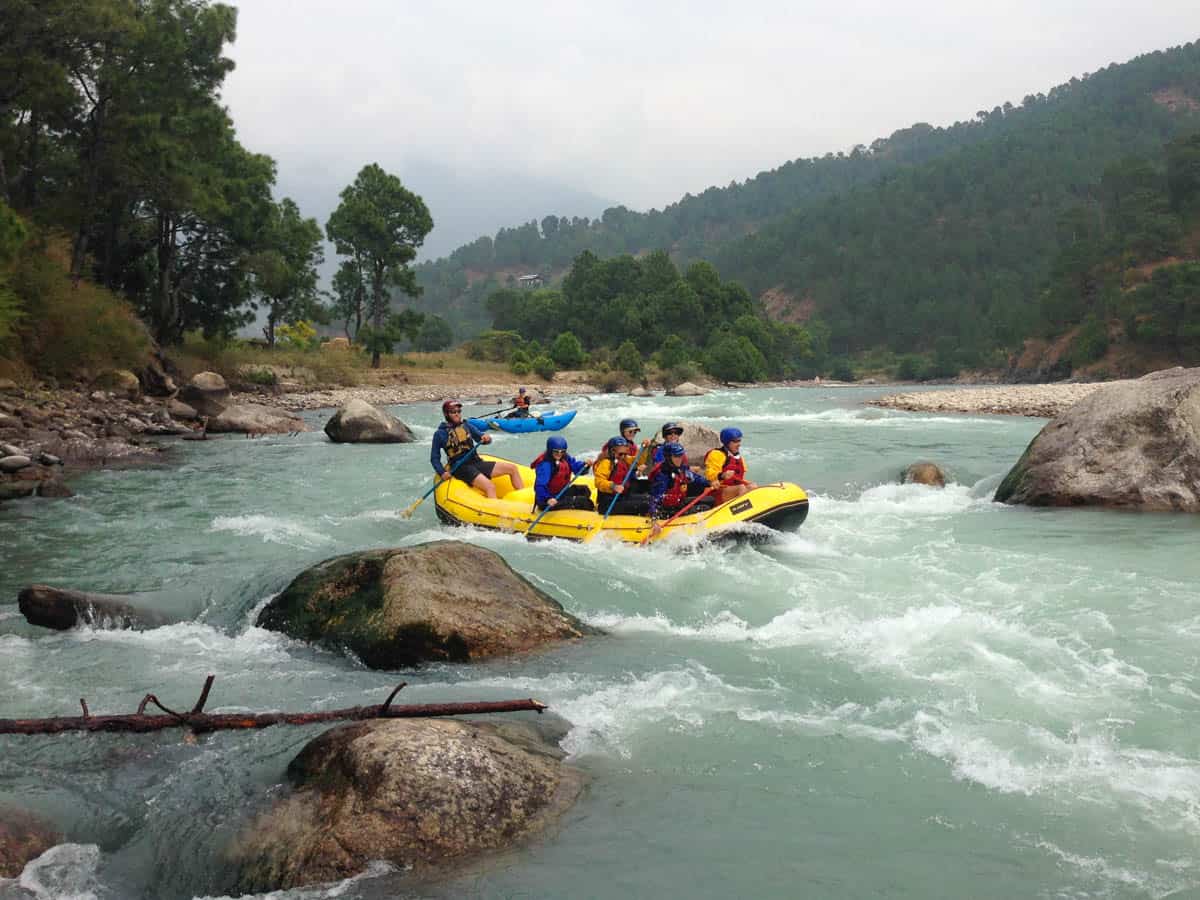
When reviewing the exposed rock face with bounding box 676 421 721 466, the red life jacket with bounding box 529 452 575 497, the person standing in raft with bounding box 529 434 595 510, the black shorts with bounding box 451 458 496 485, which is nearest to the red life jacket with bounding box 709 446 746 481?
the person standing in raft with bounding box 529 434 595 510

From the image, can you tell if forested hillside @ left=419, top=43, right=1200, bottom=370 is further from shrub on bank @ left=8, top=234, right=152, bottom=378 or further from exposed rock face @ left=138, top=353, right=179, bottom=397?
shrub on bank @ left=8, top=234, right=152, bottom=378

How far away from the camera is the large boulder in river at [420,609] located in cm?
564

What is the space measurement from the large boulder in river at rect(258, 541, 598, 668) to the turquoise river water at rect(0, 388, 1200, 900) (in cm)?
19

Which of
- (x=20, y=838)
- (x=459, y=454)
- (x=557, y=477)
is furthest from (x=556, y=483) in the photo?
(x=20, y=838)

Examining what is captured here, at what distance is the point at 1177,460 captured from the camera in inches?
403

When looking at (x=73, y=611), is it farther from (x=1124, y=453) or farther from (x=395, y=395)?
(x=395, y=395)

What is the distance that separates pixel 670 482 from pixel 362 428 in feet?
35.8

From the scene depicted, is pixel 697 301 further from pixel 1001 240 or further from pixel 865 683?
pixel 865 683

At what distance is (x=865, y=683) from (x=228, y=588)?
4.98 m

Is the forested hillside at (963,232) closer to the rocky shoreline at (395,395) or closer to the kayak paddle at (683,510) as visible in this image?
the rocky shoreline at (395,395)

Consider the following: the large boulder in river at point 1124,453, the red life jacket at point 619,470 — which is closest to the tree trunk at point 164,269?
the red life jacket at point 619,470

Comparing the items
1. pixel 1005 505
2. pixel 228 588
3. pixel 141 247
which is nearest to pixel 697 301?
pixel 141 247

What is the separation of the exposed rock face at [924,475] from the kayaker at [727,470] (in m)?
4.19

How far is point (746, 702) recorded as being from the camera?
5.16 metres
